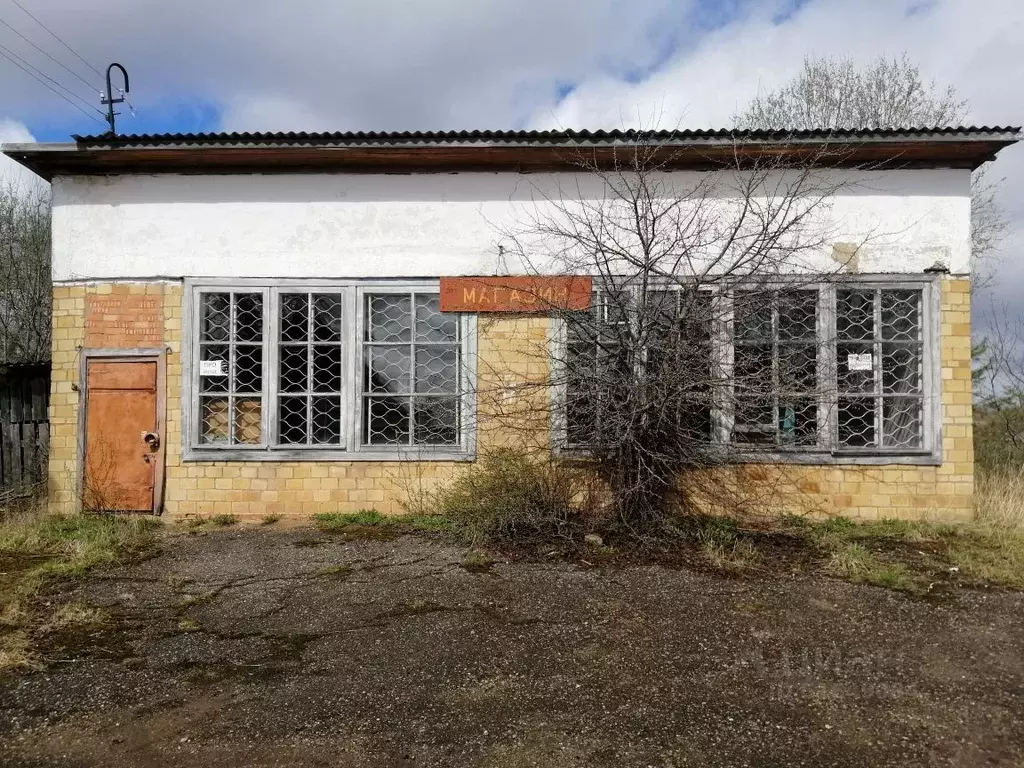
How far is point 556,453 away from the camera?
6605 millimetres

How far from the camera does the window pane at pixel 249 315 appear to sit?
702 cm

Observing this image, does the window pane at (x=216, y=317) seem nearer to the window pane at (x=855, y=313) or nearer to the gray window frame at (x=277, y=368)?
the gray window frame at (x=277, y=368)

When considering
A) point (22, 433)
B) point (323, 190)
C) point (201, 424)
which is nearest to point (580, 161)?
point (323, 190)

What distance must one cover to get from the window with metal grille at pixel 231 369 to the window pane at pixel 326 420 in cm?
57

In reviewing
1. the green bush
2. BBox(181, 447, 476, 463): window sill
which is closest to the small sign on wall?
BBox(181, 447, 476, 463): window sill

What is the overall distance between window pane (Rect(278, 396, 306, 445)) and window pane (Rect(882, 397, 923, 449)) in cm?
603

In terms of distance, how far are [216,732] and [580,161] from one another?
5.72 metres

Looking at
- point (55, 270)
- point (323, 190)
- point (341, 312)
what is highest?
point (323, 190)

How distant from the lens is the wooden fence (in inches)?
307

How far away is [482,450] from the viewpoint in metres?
6.80

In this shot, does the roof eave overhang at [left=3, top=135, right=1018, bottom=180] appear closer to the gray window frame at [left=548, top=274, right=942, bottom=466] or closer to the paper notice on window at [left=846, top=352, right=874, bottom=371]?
the gray window frame at [left=548, top=274, right=942, bottom=466]

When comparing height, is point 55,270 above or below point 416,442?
above

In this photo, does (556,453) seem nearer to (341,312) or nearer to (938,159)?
(341,312)

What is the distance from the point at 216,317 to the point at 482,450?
3164 mm
